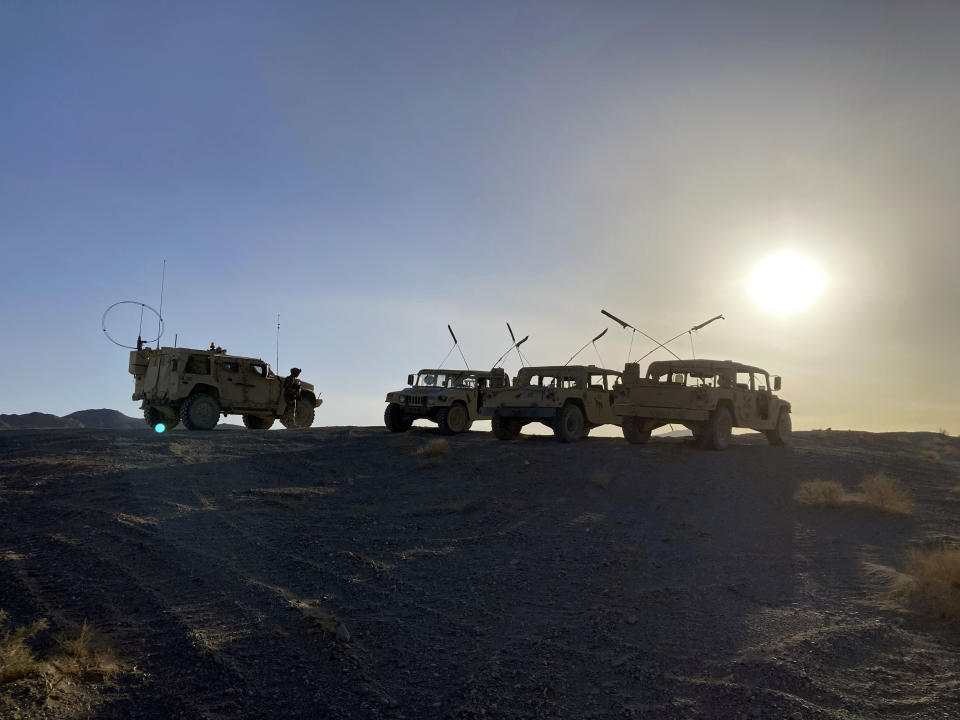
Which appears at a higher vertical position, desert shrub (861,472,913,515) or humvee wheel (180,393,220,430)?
Result: humvee wheel (180,393,220,430)

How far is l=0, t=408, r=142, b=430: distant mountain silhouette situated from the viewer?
39188 mm

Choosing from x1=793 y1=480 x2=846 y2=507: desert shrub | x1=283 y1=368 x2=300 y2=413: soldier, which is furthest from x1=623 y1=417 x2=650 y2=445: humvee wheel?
x1=283 y1=368 x2=300 y2=413: soldier

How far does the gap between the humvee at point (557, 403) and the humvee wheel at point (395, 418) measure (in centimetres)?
353

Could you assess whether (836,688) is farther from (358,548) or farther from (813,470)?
(813,470)

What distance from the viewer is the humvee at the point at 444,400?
1991 centimetres

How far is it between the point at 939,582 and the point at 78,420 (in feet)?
156

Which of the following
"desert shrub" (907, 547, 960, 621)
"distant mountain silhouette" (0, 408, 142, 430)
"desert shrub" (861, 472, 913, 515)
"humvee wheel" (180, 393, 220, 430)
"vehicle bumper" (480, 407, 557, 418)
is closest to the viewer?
"desert shrub" (907, 547, 960, 621)

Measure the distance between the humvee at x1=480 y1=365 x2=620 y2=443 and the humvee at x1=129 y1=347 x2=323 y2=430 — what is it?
7039mm

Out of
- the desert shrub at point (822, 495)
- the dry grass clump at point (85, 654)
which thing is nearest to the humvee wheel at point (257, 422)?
the desert shrub at point (822, 495)

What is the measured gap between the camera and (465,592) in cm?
688

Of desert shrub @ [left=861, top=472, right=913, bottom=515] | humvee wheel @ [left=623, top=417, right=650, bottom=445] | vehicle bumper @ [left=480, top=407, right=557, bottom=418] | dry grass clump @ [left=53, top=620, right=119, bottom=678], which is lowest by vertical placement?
dry grass clump @ [left=53, top=620, right=119, bottom=678]

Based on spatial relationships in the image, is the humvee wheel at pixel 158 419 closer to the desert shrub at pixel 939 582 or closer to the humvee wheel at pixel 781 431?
the humvee wheel at pixel 781 431

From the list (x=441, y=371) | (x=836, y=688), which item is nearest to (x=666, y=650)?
(x=836, y=688)

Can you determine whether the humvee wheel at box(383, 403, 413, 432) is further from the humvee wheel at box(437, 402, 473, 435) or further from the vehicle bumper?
the vehicle bumper
